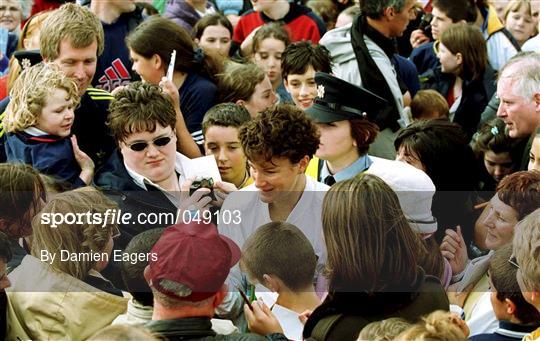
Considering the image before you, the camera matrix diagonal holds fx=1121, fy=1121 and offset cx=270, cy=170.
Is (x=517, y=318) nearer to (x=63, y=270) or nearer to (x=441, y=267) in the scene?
(x=441, y=267)

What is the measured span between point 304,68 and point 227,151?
93 centimetres

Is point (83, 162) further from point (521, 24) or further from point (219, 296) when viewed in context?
point (521, 24)

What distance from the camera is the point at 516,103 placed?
5.44m

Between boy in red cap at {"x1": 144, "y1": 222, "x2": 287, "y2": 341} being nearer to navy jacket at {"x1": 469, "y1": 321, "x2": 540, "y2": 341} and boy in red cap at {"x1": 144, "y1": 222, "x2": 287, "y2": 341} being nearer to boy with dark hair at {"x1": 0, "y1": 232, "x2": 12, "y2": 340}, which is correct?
boy with dark hair at {"x1": 0, "y1": 232, "x2": 12, "y2": 340}

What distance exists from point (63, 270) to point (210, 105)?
6.74 feet

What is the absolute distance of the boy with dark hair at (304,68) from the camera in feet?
19.7

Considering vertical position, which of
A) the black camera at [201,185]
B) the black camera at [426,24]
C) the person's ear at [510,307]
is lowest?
the black camera at [426,24]

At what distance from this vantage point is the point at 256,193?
14.8 feet

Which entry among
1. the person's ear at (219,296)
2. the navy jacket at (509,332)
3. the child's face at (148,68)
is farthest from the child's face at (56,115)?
the navy jacket at (509,332)

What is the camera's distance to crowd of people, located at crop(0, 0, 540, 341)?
377cm

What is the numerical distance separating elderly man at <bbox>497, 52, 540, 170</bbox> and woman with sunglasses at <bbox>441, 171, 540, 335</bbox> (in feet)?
2.87

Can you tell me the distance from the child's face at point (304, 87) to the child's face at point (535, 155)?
1409 millimetres

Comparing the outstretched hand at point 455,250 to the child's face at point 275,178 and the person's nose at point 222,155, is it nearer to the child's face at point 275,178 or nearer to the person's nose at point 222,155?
the child's face at point 275,178

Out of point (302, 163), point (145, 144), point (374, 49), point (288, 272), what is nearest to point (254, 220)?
point (302, 163)
